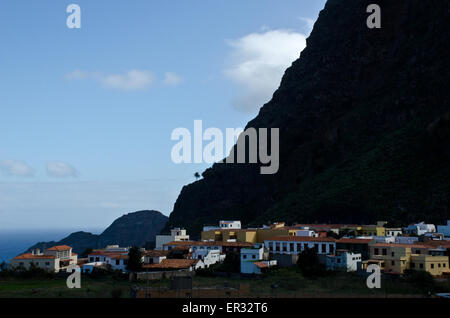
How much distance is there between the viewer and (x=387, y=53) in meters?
133

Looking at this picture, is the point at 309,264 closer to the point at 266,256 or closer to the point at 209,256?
the point at 266,256

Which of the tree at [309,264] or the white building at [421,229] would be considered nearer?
the tree at [309,264]

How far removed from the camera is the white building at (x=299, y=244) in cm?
5806

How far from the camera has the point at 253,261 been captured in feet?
184

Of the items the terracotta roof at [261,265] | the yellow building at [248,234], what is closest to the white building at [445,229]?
the yellow building at [248,234]

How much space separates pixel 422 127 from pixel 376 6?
171 ft

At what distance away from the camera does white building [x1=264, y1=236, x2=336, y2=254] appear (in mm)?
58056

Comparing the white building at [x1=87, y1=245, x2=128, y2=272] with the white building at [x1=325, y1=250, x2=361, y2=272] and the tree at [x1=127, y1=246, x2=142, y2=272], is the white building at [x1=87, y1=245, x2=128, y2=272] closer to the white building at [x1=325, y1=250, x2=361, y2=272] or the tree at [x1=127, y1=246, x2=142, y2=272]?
the tree at [x1=127, y1=246, x2=142, y2=272]

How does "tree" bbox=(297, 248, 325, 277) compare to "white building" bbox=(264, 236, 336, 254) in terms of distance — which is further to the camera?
"white building" bbox=(264, 236, 336, 254)

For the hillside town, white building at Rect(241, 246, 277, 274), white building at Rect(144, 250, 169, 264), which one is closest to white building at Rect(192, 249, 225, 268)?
the hillside town

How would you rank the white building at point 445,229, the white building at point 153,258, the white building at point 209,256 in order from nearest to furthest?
the white building at point 209,256 < the white building at point 153,258 < the white building at point 445,229

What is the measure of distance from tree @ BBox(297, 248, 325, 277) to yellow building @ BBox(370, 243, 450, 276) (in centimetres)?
632

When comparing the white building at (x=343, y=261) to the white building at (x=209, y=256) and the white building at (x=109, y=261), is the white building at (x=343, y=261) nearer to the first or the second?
the white building at (x=209, y=256)

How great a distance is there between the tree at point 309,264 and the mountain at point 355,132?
120ft
